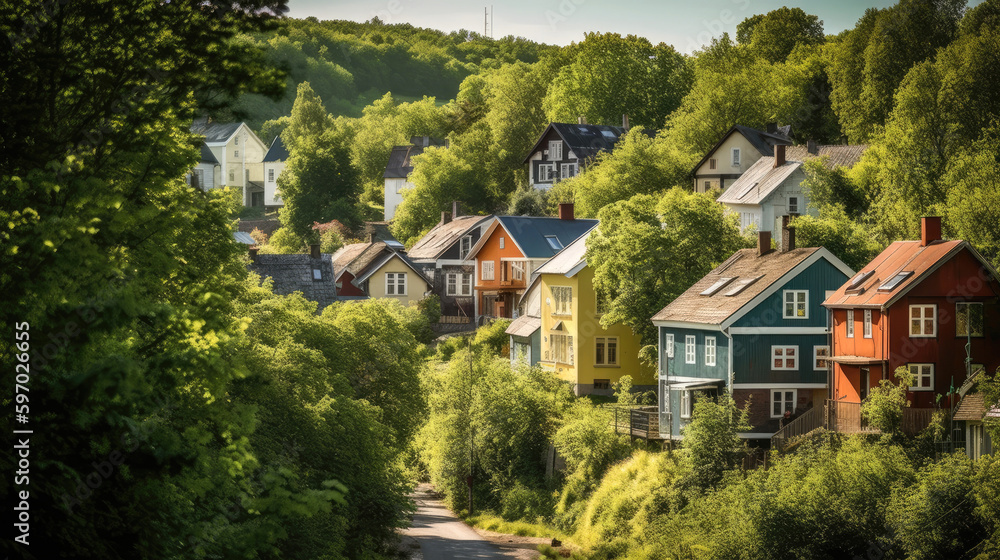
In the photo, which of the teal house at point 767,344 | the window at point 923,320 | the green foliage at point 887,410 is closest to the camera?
the green foliage at point 887,410

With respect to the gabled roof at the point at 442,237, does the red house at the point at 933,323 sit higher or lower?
lower

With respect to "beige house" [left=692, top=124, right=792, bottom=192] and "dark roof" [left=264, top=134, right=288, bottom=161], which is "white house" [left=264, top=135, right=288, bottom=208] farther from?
"beige house" [left=692, top=124, right=792, bottom=192]

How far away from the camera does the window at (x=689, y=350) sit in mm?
41125

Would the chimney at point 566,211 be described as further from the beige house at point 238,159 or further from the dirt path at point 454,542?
the beige house at point 238,159

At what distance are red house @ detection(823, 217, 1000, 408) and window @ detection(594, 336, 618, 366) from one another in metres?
17.0

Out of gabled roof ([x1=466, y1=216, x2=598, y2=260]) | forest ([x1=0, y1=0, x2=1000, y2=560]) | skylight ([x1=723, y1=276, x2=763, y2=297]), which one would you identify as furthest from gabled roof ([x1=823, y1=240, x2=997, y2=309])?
gabled roof ([x1=466, y1=216, x2=598, y2=260])

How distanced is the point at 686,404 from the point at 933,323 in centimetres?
895

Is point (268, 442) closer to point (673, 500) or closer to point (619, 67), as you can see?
point (673, 500)

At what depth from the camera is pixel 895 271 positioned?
35.4 meters

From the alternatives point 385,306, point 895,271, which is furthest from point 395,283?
point 895,271

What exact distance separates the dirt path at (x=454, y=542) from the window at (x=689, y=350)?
349 inches

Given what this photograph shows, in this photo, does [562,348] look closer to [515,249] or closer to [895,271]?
[515,249]

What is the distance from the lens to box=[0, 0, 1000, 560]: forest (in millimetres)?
12414

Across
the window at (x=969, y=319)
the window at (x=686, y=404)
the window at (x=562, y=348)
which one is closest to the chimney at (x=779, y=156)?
the window at (x=562, y=348)
